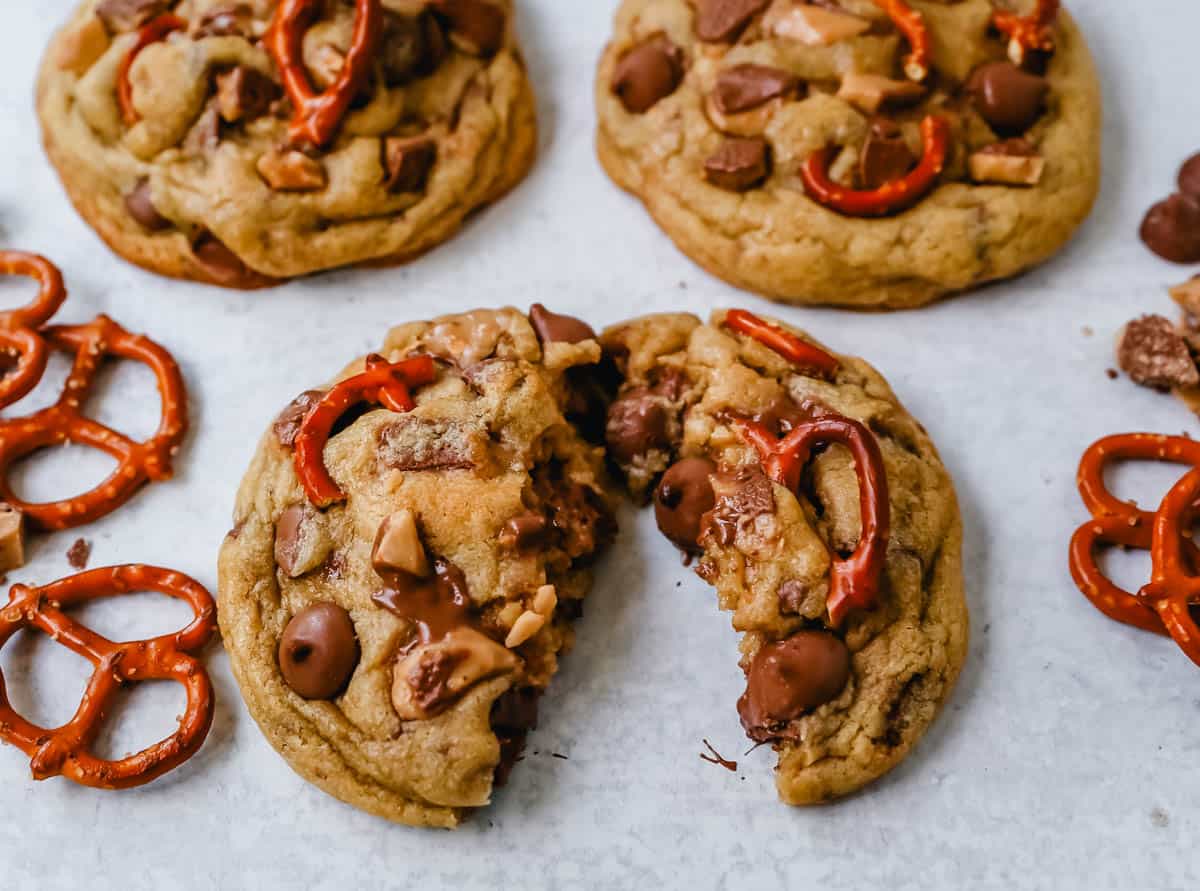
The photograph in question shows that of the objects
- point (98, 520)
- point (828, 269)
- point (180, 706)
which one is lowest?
point (180, 706)

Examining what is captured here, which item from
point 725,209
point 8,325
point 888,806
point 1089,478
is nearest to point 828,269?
point 725,209

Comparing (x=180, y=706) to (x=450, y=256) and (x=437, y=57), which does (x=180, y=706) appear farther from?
(x=437, y=57)

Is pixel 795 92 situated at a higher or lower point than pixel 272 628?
higher

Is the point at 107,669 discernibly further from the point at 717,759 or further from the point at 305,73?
the point at 305,73

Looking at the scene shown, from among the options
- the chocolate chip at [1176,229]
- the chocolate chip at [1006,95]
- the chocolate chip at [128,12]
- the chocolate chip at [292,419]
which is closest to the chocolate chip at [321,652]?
the chocolate chip at [292,419]

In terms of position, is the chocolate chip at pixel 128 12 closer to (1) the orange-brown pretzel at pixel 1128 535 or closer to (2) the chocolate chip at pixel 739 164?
(2) the chocolate chip at pixel 739 164
